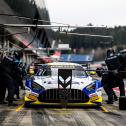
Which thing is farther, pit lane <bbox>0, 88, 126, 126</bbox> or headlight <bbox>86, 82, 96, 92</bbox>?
headlight <bbox>86, 82, 96, 92</bbox>

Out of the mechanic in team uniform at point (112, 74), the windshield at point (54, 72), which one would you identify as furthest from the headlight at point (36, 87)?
the mechanic in team uniform at point (112, 74)

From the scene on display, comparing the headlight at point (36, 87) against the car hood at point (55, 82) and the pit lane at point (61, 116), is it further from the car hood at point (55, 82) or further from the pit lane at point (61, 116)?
the pit lane at point (61, 116)

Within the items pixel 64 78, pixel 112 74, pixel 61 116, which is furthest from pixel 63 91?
pixel 112 74

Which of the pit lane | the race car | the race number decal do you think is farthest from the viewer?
the race number decal

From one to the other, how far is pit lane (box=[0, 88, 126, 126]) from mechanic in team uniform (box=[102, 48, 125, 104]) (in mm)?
2046

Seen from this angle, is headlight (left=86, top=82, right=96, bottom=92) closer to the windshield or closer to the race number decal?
the race number decal

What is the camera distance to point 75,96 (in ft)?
45.1

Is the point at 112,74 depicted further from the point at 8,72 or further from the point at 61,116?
the point at 61,116

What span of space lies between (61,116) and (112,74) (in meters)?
4.68

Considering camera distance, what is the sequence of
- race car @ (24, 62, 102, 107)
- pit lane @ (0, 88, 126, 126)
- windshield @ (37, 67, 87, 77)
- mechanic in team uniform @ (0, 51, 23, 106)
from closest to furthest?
pit lane @ (0, 88, 126, 126)
race car @ (24, 62, 102, 107)
mechanic in team uniform @ (0, 51, 23, 106)
windshield @ (37, 67, 87, 77)

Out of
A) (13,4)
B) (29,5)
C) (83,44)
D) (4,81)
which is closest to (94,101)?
(4,81)

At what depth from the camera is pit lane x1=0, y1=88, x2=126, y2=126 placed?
1013 centimetres

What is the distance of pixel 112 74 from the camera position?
1576 centimetres

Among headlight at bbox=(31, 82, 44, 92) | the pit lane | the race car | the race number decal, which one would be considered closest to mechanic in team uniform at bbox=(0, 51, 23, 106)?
the race car
